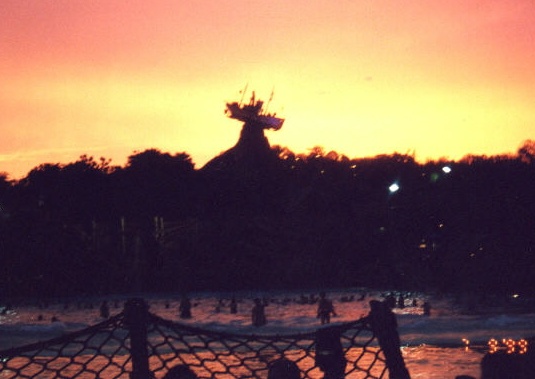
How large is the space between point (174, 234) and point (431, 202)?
1756 cm

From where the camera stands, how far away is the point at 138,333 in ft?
15.1

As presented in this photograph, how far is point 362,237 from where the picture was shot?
56.8 meters

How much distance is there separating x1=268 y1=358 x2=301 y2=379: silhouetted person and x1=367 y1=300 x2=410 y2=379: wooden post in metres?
0.59

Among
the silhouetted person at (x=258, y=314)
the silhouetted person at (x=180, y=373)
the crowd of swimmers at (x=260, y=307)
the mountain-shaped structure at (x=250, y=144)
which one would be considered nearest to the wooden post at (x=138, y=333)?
the silhouetted person at (x=180, y=373)

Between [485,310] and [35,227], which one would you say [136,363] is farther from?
[35,227]

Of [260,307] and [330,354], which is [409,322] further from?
[330,354]

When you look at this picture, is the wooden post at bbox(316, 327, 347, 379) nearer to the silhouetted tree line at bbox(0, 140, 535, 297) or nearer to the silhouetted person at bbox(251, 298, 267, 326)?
the silhouetted person at bbox(251, 298, 267, 326)

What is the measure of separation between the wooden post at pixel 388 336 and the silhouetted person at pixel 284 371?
587 millimetres

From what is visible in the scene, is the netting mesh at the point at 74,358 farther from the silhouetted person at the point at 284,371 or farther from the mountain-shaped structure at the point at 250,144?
the mountain-shaped structure at the point at 250,144

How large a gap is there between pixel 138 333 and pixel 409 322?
86.7 feet

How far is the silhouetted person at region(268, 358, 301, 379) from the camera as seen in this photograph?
443cm

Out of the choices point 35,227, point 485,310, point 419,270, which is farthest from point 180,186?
point 485,310

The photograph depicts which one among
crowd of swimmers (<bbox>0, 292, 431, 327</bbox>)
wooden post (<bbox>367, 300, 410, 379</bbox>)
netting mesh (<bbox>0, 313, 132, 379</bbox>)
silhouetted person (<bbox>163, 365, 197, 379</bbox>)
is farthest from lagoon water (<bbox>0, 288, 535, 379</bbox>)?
silhouetted person (<bbox>163, 365, 197, 379</bbox>)

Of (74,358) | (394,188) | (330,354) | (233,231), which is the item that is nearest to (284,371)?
(330,354)
